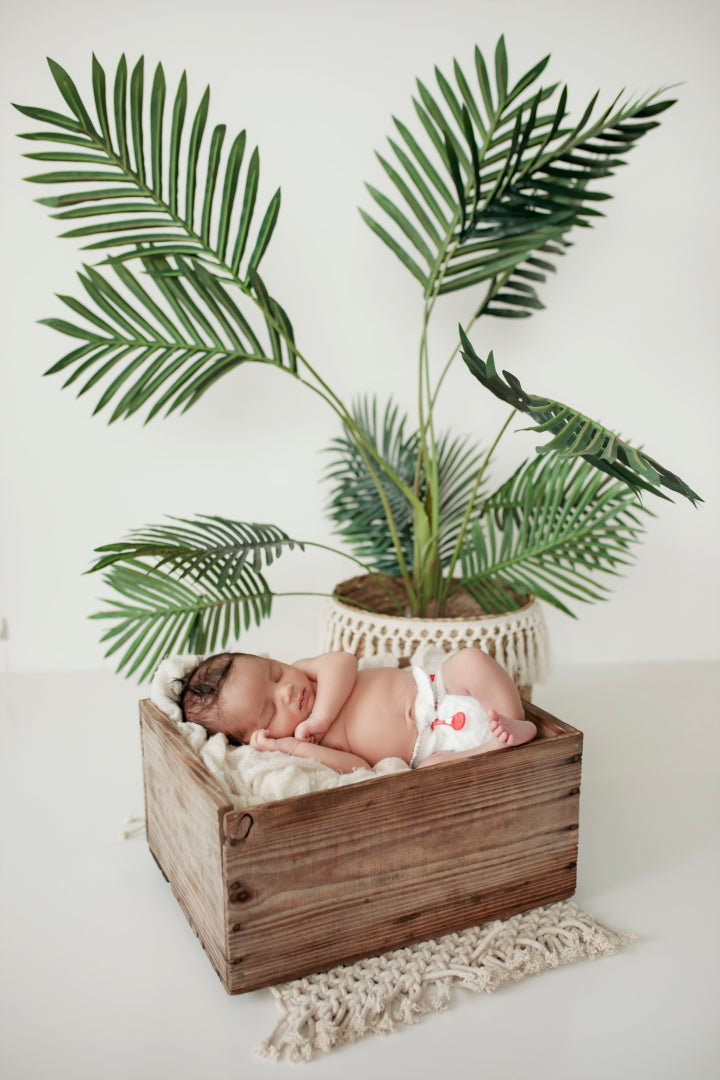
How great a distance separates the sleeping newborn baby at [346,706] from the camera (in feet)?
4.55

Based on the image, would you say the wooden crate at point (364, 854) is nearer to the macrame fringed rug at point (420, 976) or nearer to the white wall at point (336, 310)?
the macrame fringed rug at point (420, 976)

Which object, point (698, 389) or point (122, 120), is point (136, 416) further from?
point (698, 389)

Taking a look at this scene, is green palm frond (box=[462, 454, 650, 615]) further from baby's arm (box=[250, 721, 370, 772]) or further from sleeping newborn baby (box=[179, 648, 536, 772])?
baby's arm (box=[250, 721, 370, 772])

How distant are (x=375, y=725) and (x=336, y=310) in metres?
1.32

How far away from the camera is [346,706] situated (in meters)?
1.46

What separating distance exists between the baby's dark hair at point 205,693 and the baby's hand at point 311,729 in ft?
0.46

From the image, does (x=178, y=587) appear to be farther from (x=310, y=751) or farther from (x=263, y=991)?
(x=263, y=991)

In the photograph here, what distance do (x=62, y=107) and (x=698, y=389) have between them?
1.87 metres

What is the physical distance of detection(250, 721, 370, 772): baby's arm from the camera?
1.36m

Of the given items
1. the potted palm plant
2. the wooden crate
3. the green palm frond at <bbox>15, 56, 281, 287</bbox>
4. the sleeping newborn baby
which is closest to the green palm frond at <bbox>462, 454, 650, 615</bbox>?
the potted palm plant

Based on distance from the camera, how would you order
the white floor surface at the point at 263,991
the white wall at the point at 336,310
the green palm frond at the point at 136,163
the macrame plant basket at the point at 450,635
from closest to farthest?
the white floor surface at the point at 263,991, the green palm frond at the point at 136,163, the macrame plant basket at the point at 450,635, the white wall at the point at 336,310

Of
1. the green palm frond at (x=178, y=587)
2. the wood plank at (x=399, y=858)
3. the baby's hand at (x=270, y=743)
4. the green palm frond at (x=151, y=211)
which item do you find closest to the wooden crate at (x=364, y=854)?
the wood plank at (x=399, y=858)

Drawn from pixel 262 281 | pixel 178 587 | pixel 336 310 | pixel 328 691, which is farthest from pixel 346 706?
pixel 336 310

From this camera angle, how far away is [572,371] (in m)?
2.40
